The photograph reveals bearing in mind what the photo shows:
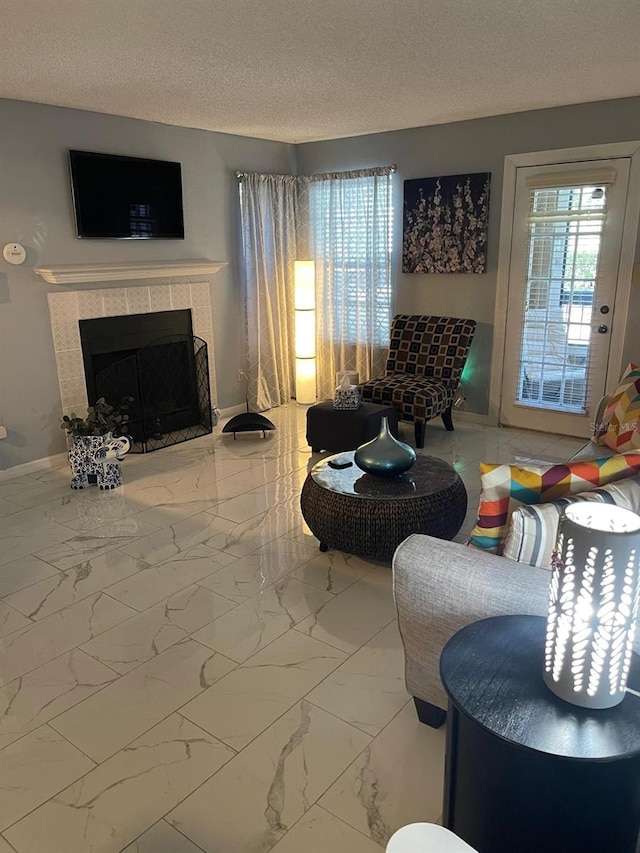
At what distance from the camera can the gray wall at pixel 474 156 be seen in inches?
178

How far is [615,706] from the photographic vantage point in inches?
53.7

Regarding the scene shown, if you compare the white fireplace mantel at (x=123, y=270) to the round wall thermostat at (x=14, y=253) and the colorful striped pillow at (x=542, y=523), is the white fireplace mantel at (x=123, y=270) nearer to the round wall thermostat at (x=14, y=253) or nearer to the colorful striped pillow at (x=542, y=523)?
the round wall thermostat at (x=14, y=253)

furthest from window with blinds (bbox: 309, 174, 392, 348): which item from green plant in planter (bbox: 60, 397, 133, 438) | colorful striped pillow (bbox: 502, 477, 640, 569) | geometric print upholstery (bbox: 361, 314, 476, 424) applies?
colorful striped pillow (bbox: 502, 477, 640, 569)

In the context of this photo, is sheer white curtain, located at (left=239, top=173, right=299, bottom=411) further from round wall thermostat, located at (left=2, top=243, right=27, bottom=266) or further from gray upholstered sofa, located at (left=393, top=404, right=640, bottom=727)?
gray upholstered sofa, located at (left=393, top=404, right=640, bottom=727)

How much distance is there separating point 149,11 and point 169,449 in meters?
3.10

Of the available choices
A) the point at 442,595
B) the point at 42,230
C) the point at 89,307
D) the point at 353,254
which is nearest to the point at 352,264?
the point at 353,254

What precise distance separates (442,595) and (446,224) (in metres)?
4.09

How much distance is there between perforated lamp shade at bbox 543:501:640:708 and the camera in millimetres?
1295

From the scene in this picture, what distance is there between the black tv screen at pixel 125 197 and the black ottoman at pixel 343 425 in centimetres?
188

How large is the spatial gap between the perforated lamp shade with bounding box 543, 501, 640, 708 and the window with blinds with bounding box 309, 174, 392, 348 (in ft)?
15.1

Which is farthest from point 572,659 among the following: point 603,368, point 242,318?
point 242,318

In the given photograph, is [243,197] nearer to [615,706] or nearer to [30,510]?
[30,510]

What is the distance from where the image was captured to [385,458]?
3.08 meters

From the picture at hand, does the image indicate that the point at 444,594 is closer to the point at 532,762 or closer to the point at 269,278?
the point at 532,762
